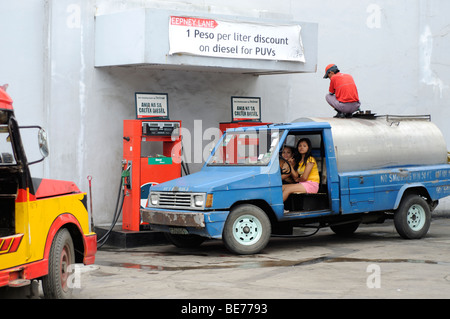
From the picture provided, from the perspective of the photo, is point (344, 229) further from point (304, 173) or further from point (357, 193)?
point (304, 173)

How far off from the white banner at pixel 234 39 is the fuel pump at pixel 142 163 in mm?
1379

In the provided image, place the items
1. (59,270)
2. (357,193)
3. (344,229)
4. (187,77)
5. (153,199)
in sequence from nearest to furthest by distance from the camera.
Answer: (59,270)
(153,199)
(357,193)
(344,229)
(187,77)

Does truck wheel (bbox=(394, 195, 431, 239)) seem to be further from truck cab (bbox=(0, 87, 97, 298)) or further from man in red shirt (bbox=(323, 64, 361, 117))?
truck cab (bbox=(0, 87, 97, 298))

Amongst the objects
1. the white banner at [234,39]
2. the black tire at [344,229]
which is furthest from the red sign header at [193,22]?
the black tire at [344,229]

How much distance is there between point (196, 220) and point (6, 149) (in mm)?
4306

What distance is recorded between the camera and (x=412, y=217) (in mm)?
13859

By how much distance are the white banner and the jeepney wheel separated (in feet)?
20.1

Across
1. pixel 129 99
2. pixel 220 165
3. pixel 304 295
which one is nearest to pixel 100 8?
pixel 129 99

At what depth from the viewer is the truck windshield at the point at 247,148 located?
12.5m

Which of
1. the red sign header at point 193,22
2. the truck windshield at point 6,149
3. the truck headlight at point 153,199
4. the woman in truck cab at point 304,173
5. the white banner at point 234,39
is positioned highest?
the red sign header at point 193,22

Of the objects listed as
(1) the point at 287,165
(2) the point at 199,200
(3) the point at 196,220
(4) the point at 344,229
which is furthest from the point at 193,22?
(4) the point at 344,229

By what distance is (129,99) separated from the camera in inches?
586

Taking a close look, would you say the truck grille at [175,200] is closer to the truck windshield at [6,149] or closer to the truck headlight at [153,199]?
the truck headlight at [153,199]

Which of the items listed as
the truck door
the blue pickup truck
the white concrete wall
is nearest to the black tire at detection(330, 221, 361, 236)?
the blue pickup truck
